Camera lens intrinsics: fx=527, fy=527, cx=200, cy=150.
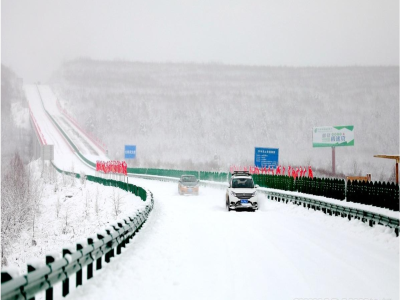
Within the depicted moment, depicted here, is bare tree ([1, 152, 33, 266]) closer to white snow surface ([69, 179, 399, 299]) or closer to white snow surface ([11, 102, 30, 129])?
white snow surface ([69, 179, 399, 299])

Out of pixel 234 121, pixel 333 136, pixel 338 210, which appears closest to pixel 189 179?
pixel 338 210

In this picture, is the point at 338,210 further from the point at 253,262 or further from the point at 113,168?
the point at 113,168

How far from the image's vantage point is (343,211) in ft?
68.5

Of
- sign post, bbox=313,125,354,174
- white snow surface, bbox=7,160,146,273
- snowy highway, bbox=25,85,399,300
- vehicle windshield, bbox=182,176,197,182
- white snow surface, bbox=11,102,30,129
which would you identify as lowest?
white snow surface, bbox=7,160,146,273

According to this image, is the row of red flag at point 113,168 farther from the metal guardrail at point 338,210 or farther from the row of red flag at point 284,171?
the metal guardrail at point 338,210

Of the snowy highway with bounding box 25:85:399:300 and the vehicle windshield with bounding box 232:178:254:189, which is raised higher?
the vehicle windshield with bounding box 232:178:254:189

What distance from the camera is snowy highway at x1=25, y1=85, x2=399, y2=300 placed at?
912 cm

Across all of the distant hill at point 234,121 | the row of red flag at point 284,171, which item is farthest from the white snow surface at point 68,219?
the distant hill at point 234,121

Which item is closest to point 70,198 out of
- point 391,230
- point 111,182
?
point 111,182

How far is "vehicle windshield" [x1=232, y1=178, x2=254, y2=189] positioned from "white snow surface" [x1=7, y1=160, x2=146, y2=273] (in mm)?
4915

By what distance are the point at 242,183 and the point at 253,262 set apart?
14477 millimetres

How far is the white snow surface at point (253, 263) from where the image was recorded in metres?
9.10

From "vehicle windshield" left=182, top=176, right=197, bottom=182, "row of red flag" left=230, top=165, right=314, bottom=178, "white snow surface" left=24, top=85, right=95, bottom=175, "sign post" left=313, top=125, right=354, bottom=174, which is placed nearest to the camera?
"row of red flag" left=230, top=165, right=314, bottom=178

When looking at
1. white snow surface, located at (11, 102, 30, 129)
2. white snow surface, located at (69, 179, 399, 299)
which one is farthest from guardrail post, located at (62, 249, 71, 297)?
white snow surface, located at (11, 102, 30, 129)
